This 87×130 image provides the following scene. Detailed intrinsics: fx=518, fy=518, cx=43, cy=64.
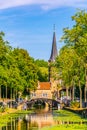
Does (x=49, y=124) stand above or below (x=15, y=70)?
below

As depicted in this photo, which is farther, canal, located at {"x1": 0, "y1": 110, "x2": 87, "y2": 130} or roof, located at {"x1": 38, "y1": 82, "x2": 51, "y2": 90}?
roof, located at {"x1": 38, "y1": 82, "x2": 51, "y2": 90}

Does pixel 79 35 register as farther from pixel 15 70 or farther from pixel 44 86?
pixel 44 86

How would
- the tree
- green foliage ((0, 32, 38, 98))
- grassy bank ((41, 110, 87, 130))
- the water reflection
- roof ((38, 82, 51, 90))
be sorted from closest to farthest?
1. grassy bank ((41, 110, 87, 130))
2. the water reflection
3. the tree
4. green foliage ((0, 32, 38, 98))
5. roof ((38, 82, 51, 90))

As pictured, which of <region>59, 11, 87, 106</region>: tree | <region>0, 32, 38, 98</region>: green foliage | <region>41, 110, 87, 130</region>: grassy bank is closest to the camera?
<region>41, 110, 87, 130</region>: grassy bank

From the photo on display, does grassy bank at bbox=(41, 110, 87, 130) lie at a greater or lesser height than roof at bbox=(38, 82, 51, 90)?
lesser

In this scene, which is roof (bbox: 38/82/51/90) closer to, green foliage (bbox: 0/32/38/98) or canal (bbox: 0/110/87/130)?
green foliage (bbox: 0/32/38/98)

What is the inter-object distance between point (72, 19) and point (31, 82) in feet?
170

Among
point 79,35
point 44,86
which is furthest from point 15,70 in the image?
point 44,86

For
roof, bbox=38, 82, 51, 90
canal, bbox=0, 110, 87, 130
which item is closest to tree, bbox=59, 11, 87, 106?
canal, bbox=0, 110, 87, 130

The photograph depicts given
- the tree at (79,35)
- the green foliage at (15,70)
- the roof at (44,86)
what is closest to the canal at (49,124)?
the tree at (79,35)

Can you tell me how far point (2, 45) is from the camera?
93875 millimetres

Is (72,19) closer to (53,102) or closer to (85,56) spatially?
(85,56)

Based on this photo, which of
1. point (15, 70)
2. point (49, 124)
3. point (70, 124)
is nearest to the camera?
point (70, 124)

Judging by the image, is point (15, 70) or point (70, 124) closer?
point (70, 124)
